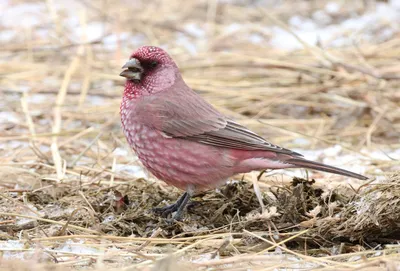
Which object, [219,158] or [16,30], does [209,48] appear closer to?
[16,30]

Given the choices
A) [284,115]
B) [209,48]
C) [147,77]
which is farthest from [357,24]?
[147,77]

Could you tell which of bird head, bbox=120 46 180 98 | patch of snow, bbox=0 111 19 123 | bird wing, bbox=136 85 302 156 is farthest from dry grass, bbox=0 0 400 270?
bird head, bbox=120 46 180 98

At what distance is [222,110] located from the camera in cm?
636

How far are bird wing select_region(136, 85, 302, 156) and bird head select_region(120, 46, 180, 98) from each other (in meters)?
0.09

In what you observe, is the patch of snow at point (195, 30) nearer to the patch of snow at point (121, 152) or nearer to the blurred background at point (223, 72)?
the blurred background at point (223, 72)

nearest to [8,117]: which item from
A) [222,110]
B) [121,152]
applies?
[121,152]

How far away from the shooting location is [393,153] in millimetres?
5477

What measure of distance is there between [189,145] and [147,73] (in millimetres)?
547

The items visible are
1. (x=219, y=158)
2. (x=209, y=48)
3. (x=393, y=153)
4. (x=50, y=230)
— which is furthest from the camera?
(x=209, y=48)

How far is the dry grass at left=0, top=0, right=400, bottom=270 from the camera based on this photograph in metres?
3.39

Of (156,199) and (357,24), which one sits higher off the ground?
(357,24)

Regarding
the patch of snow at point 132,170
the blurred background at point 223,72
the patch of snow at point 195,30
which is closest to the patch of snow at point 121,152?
the blurred background at point 223,72

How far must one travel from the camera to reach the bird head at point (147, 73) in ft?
13.9

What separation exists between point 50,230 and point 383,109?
3.56m
